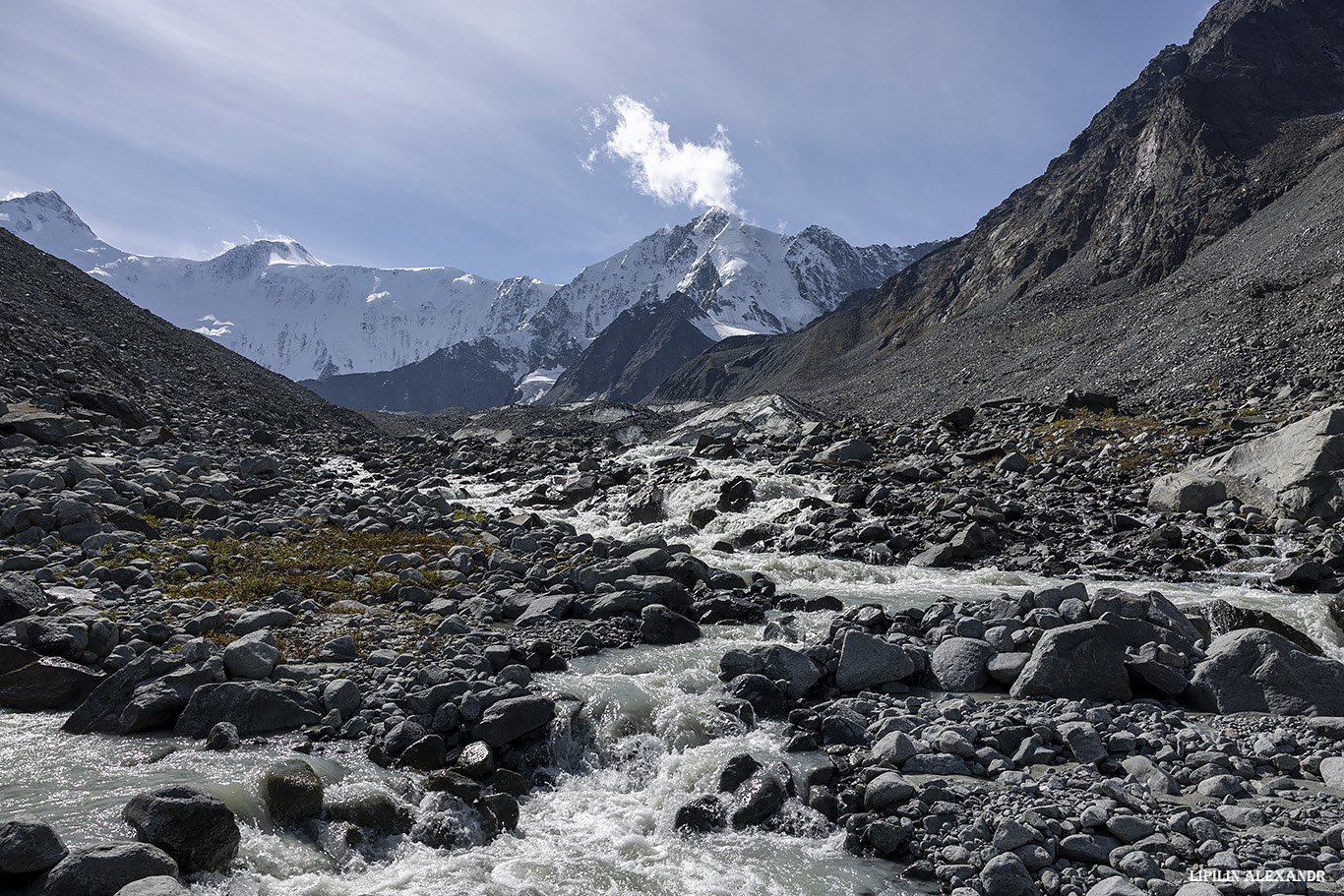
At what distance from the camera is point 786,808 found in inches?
284

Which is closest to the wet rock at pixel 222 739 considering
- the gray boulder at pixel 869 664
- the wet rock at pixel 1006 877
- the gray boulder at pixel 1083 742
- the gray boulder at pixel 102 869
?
the gray boulder at pixel 102 869

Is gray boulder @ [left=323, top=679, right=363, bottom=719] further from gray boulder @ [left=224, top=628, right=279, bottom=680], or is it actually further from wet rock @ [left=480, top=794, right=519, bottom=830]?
wet rock @ [left=480, top=794, right=519, bottom=830]

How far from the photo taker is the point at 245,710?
7.91 meters

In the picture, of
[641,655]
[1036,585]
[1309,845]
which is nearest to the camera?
Result: [1309,845]

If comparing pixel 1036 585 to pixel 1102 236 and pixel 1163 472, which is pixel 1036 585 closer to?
pixel 1163 472

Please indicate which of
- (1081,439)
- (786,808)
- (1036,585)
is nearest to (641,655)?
(786,808)

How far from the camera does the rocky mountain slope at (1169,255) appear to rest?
1476 inches

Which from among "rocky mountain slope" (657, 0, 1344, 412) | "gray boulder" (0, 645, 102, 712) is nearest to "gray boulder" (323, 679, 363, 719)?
"gray boulder" (0, 645, 102, 712)

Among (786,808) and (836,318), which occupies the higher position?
(836,318)

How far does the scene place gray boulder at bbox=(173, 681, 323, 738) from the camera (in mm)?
7789

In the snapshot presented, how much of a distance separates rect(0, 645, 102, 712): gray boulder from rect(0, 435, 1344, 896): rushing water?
0.28 meters

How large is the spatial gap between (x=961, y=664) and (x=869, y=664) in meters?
1.26

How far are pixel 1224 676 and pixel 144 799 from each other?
37.1 ft

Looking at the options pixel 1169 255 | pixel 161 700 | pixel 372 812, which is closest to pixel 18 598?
pixel 161 700
